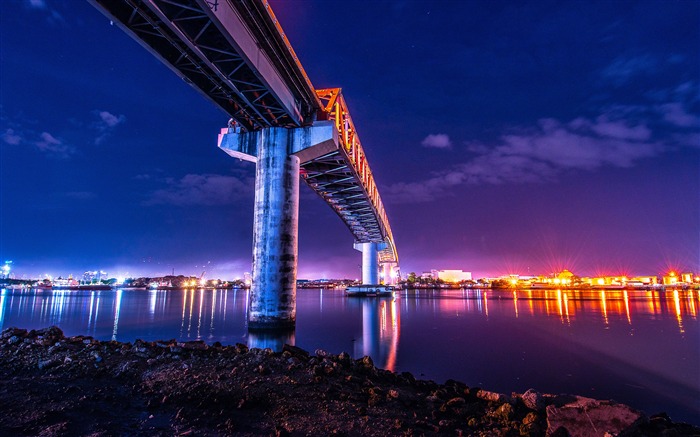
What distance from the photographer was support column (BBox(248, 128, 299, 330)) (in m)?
22.7

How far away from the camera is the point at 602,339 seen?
2258 cm

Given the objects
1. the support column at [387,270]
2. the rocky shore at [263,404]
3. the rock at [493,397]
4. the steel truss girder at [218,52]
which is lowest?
the rock at [493,397]

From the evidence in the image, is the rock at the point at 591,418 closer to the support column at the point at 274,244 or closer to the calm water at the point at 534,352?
the calm water at the point at 534,352

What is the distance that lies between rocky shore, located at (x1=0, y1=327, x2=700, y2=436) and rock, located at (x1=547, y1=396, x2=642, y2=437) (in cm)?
2

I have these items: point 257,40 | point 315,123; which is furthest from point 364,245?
point 257,40

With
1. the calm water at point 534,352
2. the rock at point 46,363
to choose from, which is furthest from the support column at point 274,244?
the rock at point 46,363

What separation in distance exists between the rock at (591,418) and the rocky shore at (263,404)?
0.6 inches

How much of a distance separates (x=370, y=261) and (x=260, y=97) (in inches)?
2644

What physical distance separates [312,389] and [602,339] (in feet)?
73.4

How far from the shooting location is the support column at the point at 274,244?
894 inches

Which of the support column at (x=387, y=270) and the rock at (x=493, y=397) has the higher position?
the support column at (x=387, y=270)

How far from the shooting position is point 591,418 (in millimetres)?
6164

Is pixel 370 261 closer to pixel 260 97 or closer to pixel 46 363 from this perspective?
pixel 260 97

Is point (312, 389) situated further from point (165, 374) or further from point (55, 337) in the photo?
point (55, 337)
